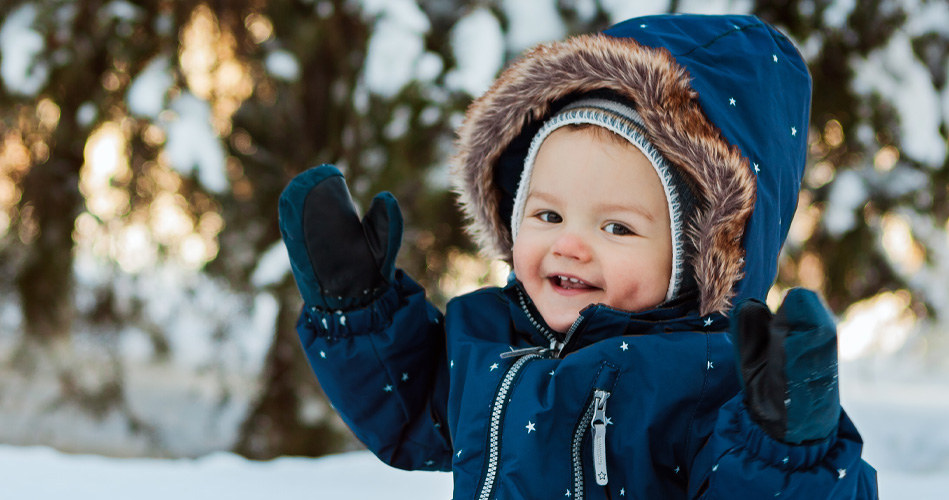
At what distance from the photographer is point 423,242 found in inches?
132

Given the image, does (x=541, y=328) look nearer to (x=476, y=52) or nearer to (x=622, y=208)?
(x=622, y=208)

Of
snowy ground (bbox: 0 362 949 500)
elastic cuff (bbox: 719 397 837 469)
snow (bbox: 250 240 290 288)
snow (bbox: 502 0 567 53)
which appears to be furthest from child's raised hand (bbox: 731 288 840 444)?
snow (bbox: 250 240 290 288)

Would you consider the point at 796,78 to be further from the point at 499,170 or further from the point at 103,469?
the point at 103,469

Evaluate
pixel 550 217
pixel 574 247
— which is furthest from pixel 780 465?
pixel 550 217

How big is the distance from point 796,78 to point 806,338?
70cm

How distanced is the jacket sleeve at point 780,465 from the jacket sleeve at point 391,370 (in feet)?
2.10

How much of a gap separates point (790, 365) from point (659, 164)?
46 centimetres

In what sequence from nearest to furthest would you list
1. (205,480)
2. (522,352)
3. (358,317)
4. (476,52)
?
(522,352) < (358,317) < (205,480) < (476,52)

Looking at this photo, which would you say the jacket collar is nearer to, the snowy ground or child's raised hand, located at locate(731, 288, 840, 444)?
child's raised hand, located at locate(731, 288, 840, 444)

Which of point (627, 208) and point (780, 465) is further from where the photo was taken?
point (627, 208)

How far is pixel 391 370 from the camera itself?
1525mm

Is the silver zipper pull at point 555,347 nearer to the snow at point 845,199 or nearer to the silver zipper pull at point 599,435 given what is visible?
the silver zipper pull at point 599,435

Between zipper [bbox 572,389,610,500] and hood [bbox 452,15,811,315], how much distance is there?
249 mm

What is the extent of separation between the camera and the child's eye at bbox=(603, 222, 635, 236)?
132 cm
